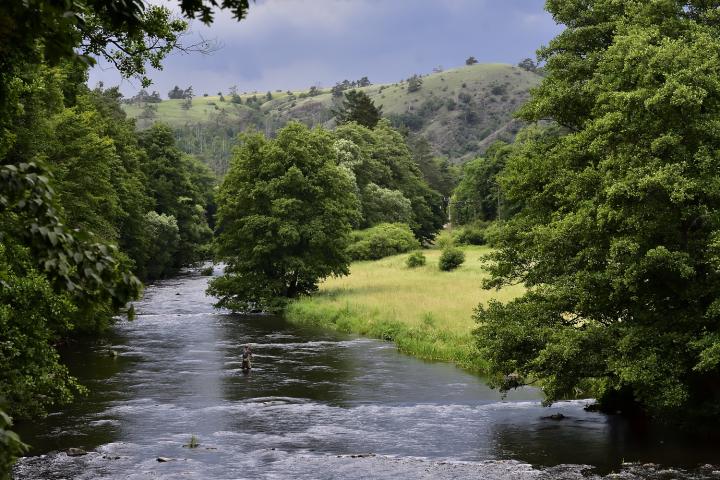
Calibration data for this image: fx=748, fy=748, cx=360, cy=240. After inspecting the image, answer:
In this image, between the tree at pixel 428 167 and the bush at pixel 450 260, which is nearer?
the bush at pixel 450 260

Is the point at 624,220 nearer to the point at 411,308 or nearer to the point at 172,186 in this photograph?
the point at 411,308

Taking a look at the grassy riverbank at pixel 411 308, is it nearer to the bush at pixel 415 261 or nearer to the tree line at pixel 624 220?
the bush at pixel 415 261

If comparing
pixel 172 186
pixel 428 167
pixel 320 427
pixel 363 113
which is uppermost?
pixel 363 113

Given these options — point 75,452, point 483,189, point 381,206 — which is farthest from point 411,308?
point 483,189

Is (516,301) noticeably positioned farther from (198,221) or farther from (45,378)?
(198,221)

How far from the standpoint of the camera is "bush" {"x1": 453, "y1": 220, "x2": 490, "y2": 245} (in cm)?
9969

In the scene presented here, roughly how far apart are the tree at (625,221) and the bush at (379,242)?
188 ft

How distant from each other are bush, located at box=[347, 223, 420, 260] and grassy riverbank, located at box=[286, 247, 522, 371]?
14.8 m

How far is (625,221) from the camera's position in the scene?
808 inches

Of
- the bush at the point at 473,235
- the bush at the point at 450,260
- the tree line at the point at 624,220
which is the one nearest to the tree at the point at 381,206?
the bush at the point at 473,235

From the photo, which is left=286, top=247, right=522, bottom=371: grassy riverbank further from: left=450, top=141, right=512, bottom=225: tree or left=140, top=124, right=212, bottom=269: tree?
left=450, top=141, right=512, bottom=225: tree

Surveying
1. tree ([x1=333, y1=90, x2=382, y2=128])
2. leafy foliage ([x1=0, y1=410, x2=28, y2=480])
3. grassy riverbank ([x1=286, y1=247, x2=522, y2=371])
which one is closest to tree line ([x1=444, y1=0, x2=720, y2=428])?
grassy riverbank ([x1=286, y1=247, x2=522, y2=371])

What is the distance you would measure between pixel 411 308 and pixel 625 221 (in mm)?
27832

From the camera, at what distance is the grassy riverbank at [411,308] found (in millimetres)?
38594
